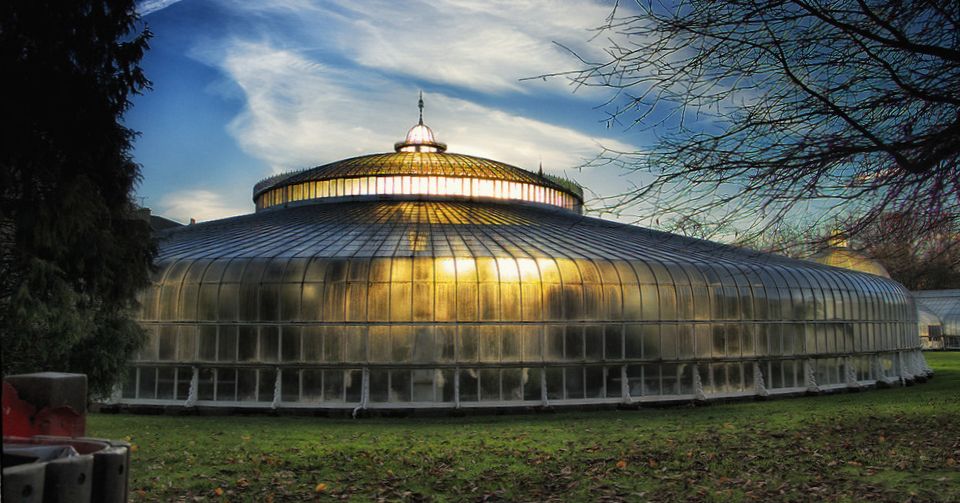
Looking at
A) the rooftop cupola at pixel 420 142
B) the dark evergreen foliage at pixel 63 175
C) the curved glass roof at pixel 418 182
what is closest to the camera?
the dark evergreen foliage at pixel 63 175

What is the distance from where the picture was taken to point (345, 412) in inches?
1027

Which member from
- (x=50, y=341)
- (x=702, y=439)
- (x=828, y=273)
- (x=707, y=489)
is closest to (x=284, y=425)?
(x=50, y=341)

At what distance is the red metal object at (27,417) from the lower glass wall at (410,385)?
20347 mm

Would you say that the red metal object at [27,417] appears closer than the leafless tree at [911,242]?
Yes

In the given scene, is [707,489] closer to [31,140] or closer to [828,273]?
[31,140]

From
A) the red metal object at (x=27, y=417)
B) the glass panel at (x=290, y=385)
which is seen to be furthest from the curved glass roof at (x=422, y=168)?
the red metal object at (x=27, y=417)

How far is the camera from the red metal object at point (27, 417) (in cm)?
593

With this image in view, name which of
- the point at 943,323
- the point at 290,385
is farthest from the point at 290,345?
the point at 943,323

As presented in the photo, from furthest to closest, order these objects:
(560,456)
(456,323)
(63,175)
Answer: (456,323)
(560,456)
(63,175)

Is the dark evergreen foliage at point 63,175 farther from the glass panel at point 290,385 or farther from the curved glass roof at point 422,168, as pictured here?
the curved glass roof at point 422,168

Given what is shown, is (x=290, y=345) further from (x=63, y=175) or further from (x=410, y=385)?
(x=63, y=175)

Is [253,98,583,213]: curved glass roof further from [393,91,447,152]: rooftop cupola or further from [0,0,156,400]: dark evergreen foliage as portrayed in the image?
[0,0,156,400]: dark evergreen foliage

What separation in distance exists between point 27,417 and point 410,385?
20.7 metres

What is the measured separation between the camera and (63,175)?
1652 cm
